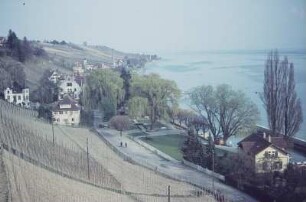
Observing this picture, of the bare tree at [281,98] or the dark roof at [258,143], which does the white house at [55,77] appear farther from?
the bare tree at [281,98]

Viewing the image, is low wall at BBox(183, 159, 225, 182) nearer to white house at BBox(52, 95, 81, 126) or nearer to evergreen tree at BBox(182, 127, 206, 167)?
evergreen tree at BBox(182, 127, 206, 167)

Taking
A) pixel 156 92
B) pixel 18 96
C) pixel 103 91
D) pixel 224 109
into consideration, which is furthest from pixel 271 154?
pixel 18 96

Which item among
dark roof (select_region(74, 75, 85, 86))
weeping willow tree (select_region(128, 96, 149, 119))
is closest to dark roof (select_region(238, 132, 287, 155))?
weeping willow tree (select_region(128, 96, 149, 119))

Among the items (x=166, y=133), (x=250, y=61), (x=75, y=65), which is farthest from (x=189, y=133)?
(x=75, y=65)

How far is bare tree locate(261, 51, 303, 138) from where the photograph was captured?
589cm

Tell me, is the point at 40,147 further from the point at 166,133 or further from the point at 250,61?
the point at 250,61

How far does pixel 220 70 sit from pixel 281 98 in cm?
80

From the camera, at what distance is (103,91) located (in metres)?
6.17

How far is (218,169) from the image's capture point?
19.0ft

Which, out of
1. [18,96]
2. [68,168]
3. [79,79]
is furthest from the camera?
[79,79]

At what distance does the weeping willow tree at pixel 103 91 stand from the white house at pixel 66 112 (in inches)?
7.6

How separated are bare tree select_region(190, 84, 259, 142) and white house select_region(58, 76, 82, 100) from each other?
4.61ft

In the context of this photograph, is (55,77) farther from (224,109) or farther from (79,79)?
(224,109)

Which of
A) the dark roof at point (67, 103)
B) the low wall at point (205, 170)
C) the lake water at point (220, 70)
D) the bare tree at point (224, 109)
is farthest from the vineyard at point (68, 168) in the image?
the lake water at point (220, 70)
